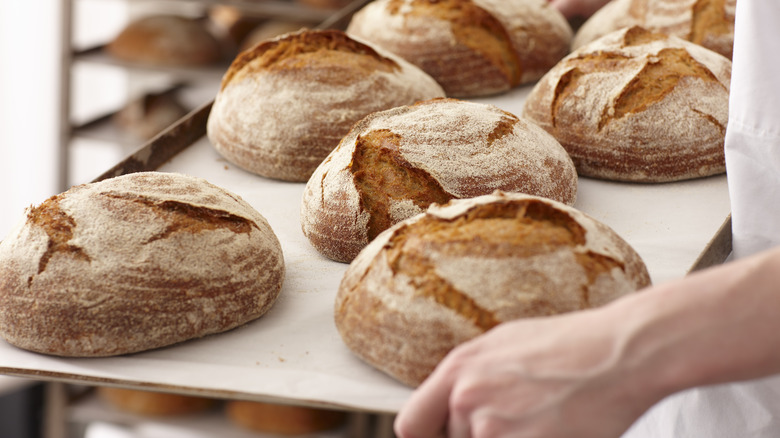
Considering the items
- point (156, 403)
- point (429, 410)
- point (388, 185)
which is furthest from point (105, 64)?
point (429, 410)

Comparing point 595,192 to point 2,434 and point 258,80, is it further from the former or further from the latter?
point 2,434

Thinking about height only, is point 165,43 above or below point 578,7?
below

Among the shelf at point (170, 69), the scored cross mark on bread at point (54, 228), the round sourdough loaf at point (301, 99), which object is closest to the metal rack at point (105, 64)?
the shelf at point (170, 69)

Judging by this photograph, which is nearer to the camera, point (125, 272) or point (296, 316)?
point (125, 272)

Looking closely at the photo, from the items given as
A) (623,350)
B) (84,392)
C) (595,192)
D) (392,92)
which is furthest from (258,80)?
(84,392)

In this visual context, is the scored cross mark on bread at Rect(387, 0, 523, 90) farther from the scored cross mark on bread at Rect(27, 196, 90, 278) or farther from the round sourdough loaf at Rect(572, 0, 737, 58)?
the scored cross mark on bread at Rect(27, 196, 90, 278)

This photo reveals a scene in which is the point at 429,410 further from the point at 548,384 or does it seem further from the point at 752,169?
the point at 752,169
